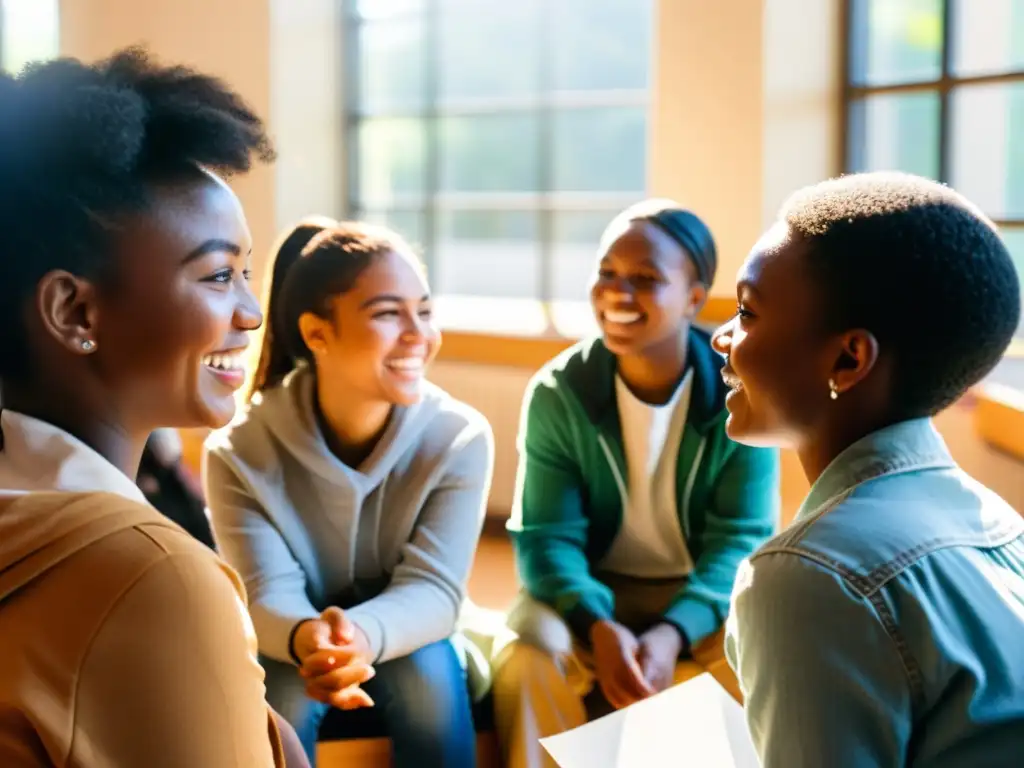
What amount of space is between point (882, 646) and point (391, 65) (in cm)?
434

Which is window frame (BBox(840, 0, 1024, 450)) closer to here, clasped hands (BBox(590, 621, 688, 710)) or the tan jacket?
clasped hands (BBox(590, 621, 688, 710))

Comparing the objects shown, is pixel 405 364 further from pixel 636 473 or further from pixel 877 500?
pixel 877 500

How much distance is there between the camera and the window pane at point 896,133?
11.8 feet

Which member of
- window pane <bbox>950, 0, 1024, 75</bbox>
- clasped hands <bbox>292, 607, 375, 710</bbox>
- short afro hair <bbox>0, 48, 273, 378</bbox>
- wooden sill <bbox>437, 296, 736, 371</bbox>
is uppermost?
window pane <bbox>950, 0, 1024, 75</bbox>

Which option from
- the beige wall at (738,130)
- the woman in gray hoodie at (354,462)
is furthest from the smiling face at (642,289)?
the beige wall at (738,130)

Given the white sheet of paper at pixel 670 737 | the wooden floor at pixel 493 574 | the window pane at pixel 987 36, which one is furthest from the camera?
the window pane at pixel 987 36

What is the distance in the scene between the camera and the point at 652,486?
6.47 feet

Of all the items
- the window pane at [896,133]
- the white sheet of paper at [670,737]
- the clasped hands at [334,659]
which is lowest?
the clasped hands at [334,659]

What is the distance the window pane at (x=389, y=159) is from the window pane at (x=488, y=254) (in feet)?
0.74

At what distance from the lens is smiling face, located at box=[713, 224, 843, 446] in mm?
1030

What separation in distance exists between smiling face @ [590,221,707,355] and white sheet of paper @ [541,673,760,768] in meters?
0.70

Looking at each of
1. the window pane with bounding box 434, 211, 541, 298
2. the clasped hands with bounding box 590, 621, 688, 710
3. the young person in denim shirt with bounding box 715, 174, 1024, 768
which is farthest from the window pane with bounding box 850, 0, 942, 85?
the young person in denim shirt with bounding box 715, 174, 1024, 768

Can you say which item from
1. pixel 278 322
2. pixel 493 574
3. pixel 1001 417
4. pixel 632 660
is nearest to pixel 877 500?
pixel 632 660

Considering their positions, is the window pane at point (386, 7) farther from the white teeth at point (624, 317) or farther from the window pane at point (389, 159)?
the white teeth at point (624, 317)
